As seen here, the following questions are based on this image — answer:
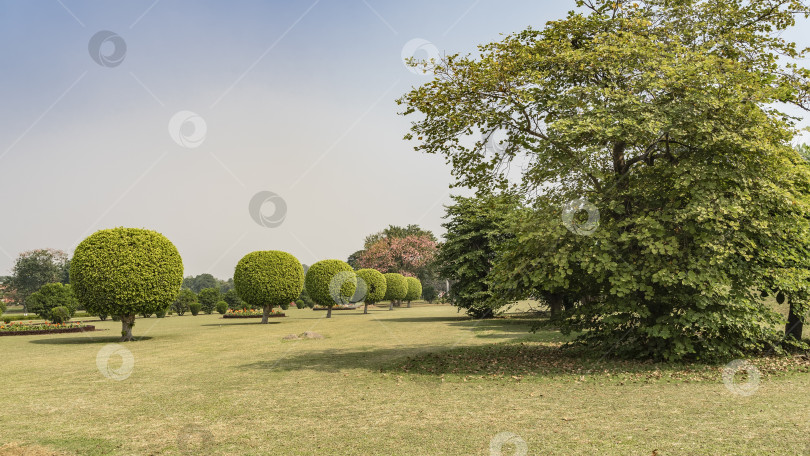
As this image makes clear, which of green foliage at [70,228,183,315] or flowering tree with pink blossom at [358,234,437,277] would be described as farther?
flowering tree with pink blossom at [358,234,437,277]

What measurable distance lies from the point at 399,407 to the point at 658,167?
7957 mm

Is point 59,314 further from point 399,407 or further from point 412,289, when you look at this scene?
point 412,289

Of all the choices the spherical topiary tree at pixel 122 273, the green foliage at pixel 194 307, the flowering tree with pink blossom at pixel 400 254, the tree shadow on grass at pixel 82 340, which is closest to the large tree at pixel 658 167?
the spherical topiary tree at pixel 122 273

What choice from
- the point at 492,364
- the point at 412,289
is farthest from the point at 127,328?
the point at 412,289

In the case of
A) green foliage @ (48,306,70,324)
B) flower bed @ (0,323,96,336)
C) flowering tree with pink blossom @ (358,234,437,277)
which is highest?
flowering tree with pink blossom @ (358,234,437,277)

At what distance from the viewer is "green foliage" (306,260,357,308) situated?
127 ft

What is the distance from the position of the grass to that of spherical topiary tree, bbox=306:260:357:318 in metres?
23.6

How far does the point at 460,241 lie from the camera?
32.8m

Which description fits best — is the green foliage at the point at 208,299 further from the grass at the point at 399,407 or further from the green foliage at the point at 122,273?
the grass at the point at 399,407

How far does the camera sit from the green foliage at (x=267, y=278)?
32594 mm

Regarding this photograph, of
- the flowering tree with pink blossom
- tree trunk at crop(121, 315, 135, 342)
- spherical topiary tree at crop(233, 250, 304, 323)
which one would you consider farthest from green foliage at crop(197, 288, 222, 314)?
tree trunk at crop(121, 315, 135, 342)

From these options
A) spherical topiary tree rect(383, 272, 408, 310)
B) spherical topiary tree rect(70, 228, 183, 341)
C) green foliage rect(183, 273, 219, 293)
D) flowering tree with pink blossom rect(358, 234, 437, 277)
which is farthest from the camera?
green foliage rect(183, 273, 219, 293)

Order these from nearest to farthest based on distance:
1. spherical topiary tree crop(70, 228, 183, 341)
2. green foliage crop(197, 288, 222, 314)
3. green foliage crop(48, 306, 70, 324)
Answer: spherical topiary tree crop(70, 228, 183, 341) → green foliage crop(48, 306, 70, 324) → green foliage crop(197, 288, 222, 314)

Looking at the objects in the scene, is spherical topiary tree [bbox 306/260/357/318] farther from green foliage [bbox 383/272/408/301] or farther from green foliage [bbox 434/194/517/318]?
green foliage [bbox 383/272/408/301]
